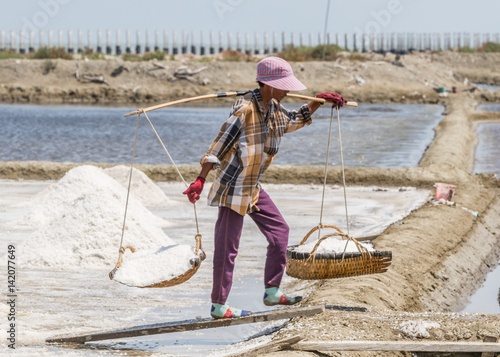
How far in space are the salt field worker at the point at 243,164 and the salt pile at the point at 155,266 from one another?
29 centimetres

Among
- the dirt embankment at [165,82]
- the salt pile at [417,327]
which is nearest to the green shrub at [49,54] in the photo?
the dirt embankment at [165,82]

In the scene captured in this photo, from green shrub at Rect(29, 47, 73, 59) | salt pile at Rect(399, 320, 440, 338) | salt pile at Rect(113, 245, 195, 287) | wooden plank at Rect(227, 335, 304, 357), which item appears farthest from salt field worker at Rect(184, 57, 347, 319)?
green shrub at Rect(29, 47, 73, 59)

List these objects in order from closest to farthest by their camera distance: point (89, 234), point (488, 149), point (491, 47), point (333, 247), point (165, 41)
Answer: point (333, 247) < point (89, 234) < point (488, 149) < point (165, 41) < point (491, 47)

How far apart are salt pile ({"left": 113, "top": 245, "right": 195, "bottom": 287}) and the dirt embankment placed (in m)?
35.4

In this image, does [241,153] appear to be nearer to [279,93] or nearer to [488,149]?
[279,93]

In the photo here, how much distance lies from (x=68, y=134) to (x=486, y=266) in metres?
17.2

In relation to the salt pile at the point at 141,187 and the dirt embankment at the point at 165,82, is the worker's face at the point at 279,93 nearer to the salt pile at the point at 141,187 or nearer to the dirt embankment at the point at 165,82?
the salt pile at the point at 141,187

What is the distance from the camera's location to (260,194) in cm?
412

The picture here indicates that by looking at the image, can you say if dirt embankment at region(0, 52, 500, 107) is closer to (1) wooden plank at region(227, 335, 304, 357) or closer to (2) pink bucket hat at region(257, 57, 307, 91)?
(2) pink bucket hat at region(257, 57, 307, 91)

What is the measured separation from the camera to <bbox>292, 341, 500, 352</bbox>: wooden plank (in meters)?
3.70

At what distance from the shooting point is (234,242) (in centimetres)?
403

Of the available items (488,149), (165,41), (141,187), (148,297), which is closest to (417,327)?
(148,297)

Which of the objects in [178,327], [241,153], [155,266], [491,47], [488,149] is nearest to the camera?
[241,153]

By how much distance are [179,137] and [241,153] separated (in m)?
18.5
